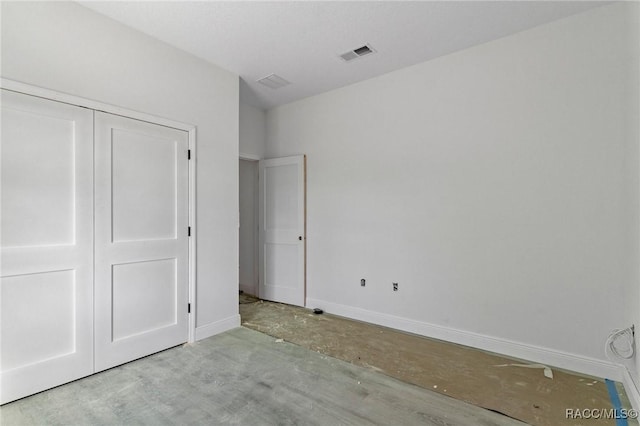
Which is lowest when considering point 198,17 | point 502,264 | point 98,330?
point 98,330

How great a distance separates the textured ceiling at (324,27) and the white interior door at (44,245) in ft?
3.53

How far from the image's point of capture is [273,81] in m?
3.88

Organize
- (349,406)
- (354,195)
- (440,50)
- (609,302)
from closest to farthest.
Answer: (349,406) → (609,302) → (440,50) → (354,195)

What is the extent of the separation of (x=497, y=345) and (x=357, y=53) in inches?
127

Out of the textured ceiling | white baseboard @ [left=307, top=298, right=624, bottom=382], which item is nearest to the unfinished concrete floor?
white baseboard @ [left=307, top=298, right=624, bottom=382]

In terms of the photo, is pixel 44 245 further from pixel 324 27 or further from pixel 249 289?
pixel 249 289

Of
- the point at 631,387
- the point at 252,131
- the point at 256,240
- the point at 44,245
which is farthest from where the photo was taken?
the point at 256,240

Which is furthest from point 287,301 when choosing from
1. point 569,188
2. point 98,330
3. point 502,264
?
Answer: point 569,188

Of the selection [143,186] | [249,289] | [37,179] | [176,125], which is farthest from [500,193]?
[249,289]

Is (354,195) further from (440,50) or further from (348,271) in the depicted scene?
(440,50)

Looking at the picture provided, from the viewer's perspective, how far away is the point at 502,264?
9.73 feet

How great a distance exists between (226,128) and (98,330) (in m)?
2.35

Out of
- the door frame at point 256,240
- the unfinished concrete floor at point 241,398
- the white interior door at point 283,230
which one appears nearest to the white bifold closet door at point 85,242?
the unfinished concrete floor at point 241,398

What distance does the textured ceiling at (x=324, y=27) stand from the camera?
98.0 inches
